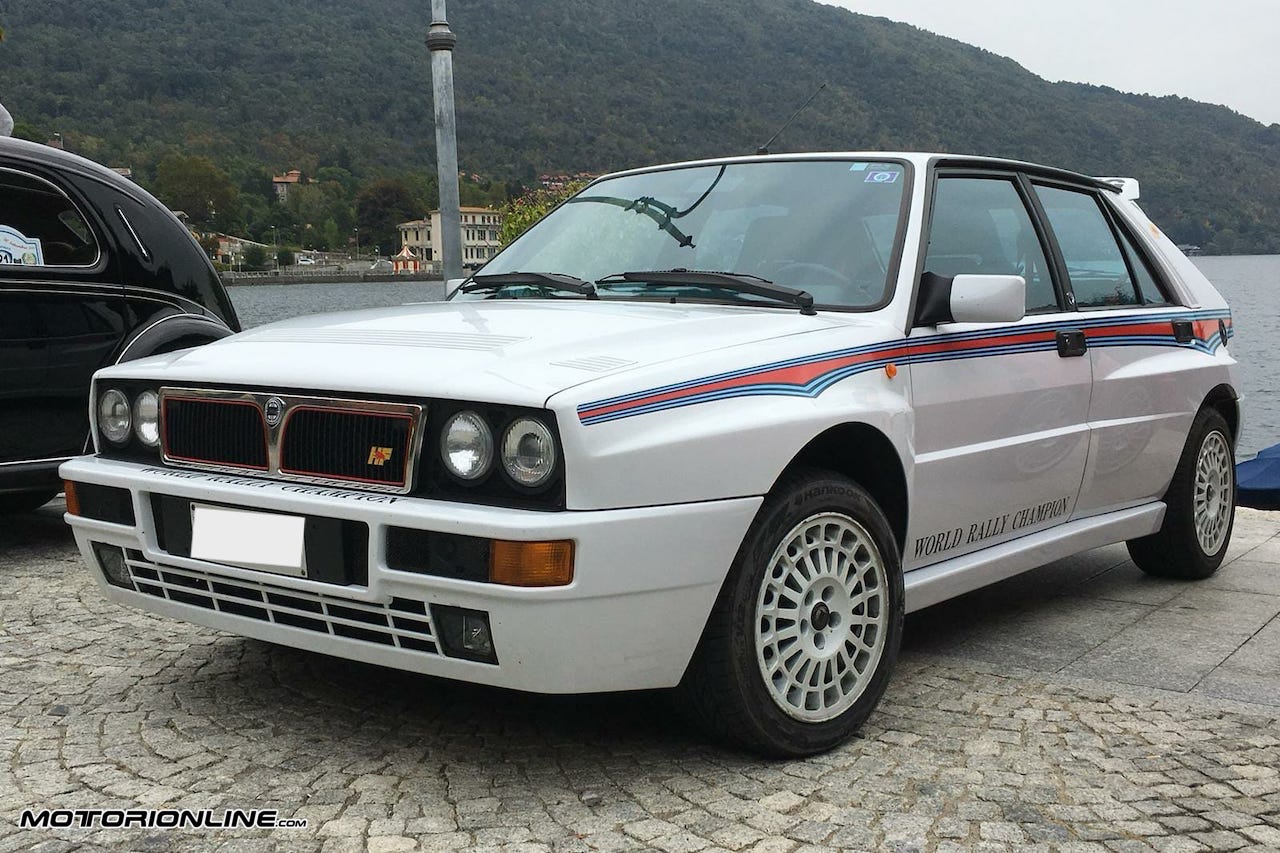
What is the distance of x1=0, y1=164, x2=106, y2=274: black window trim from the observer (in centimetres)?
570

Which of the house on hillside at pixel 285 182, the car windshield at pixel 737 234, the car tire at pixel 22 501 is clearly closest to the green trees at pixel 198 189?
the house on hillside at pixel 285 182

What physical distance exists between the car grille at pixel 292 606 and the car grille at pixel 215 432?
0.29 metres

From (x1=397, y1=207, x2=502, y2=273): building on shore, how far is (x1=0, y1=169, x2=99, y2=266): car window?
1784 centimetres

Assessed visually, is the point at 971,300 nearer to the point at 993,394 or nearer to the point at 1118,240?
Answer: the point at 993,394

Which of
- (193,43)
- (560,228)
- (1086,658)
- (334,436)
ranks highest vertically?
(193,43)

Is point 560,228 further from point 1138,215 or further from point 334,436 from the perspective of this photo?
point 1138,215

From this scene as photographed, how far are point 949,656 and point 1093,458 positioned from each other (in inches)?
34.6

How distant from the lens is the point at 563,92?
215ft

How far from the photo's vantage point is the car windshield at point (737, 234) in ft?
12.5

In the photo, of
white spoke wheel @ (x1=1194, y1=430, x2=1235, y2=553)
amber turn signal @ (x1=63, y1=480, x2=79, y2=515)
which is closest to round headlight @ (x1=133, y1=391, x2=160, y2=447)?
amber turn signal @ (x1=63, y1=480, x2=79, y2=515)

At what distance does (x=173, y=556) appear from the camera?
127 inches

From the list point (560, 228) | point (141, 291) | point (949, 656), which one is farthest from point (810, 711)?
point (141, 291)

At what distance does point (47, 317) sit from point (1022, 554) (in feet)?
13.7

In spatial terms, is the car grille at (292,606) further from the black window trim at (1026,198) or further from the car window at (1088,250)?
the car window at (1088,250)
